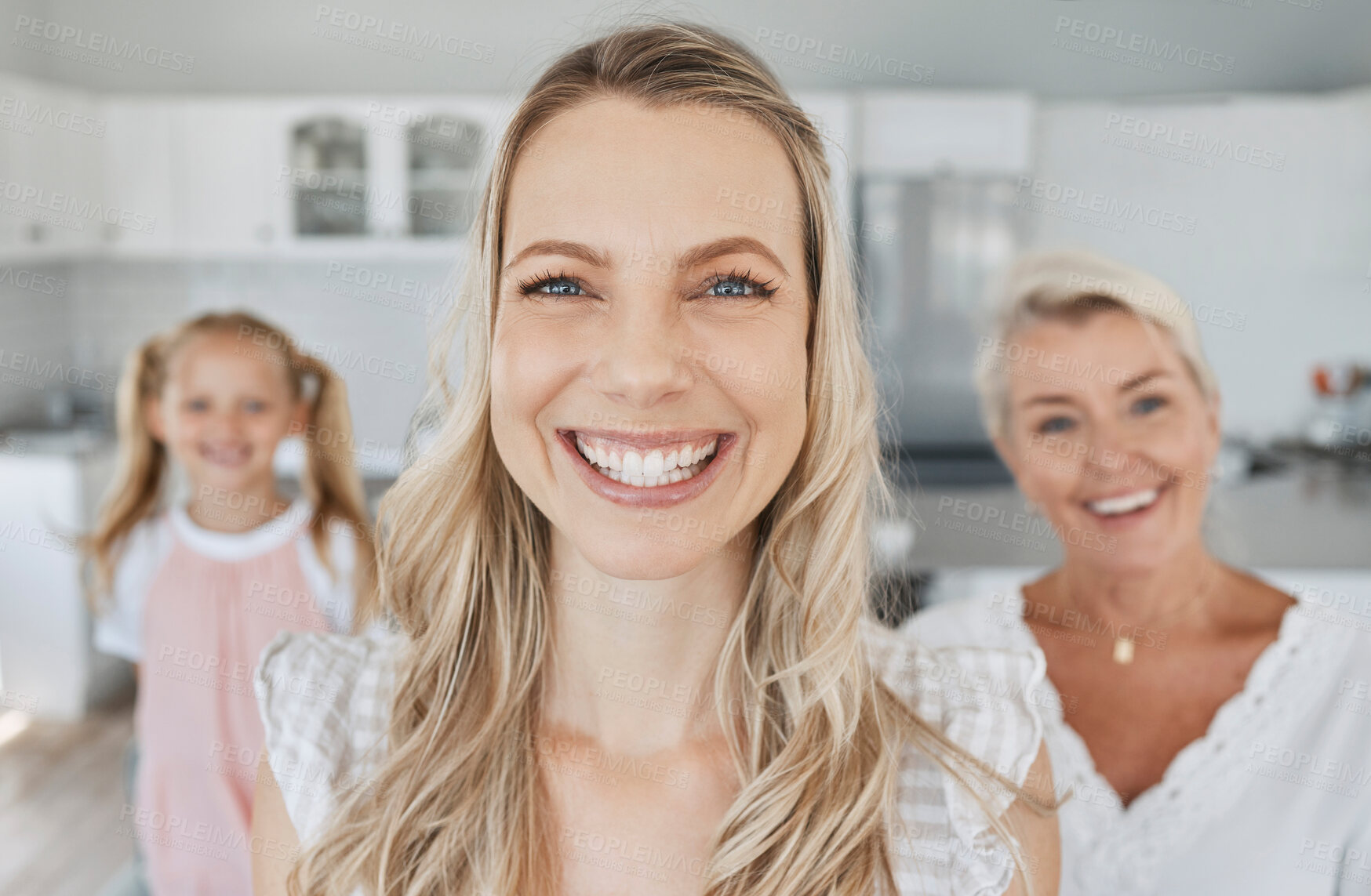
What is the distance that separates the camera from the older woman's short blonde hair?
144 centimetres

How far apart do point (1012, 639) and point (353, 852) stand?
0.94 metres

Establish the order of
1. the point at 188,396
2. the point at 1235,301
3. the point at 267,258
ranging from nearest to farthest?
the point at 188,396, the point at 1235,301, the point at 267,258

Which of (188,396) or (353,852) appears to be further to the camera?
(188,396)

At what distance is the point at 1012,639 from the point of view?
58.6 inches

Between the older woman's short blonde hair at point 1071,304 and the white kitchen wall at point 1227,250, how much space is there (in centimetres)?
229

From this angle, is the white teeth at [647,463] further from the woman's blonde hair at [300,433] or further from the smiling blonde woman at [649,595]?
the woman's blonde hair at [300,433]

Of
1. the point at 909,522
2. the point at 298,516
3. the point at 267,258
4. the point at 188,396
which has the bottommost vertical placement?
the point at 909,522

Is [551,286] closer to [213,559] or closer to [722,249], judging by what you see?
[722,249]

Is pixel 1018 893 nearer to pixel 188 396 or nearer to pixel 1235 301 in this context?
pixel 188 396

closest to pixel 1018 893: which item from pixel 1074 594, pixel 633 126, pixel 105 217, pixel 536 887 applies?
pixel 536 887

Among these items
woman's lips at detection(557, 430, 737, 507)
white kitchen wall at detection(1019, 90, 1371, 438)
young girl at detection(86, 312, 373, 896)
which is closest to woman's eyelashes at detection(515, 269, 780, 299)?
woman's lips at detection(557, 430, 737, 507)

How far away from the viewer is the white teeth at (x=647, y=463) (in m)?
0.90

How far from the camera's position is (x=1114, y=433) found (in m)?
1.46

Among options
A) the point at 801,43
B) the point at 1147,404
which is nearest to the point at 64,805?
the point at 1147,404
